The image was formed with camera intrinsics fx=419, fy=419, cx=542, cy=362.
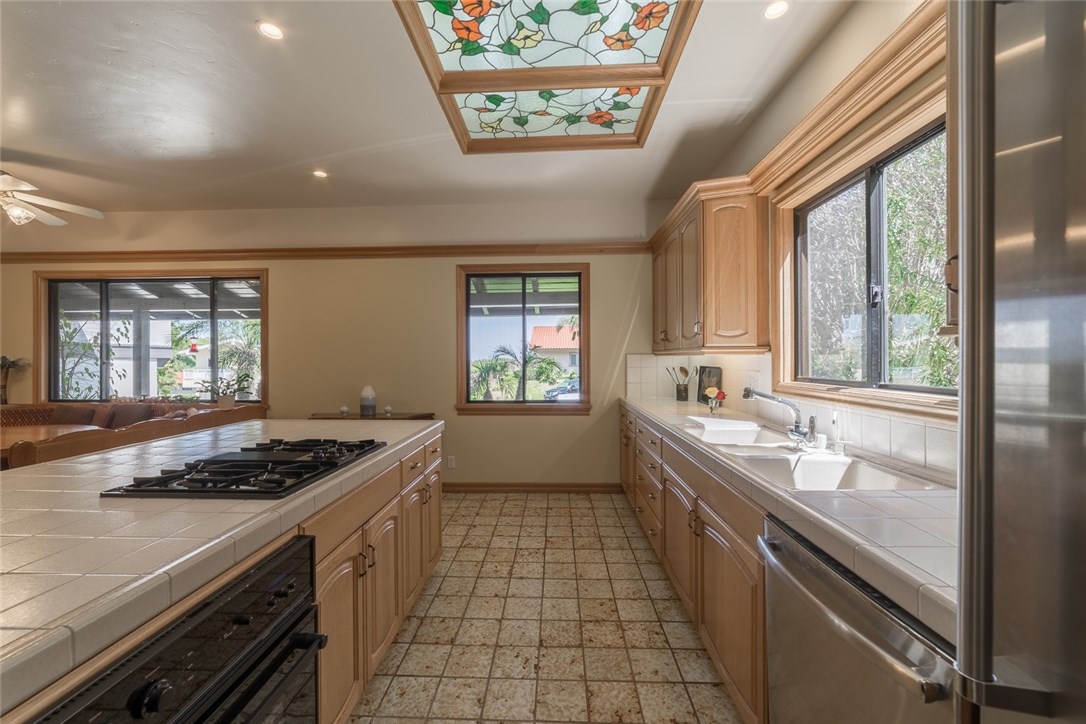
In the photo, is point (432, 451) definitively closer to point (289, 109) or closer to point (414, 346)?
point (414, 346)

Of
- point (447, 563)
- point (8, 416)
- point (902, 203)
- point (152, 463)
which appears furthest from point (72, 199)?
point (902, 203)

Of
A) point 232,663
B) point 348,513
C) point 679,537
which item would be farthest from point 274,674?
point 679,537

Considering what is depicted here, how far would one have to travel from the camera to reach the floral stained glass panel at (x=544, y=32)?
1833mm

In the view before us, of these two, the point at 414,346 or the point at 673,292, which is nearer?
the point at 673,292

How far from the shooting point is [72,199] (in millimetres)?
3922

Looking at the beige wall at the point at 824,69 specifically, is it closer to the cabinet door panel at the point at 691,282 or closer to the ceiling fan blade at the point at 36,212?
the cabinet door panel at the point at 691,282

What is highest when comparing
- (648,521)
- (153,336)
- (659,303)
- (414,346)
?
(659,303)

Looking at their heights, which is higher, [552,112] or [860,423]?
[552,112]

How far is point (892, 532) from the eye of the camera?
0.89m

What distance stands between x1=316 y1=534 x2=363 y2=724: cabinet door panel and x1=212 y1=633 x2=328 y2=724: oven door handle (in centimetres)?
11

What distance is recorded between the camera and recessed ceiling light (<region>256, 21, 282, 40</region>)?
74.5 inches

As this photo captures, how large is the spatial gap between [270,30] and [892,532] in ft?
9.60

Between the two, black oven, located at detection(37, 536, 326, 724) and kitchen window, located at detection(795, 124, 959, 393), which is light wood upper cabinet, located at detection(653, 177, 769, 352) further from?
black oven, located at detection(37, 536, 326, 724)

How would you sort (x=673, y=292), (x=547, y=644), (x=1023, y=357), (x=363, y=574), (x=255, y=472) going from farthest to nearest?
(x=673, y=292), (x=547, y=644), (x=363, y=574), (x=255, y=472), (x=1023, y=357)
